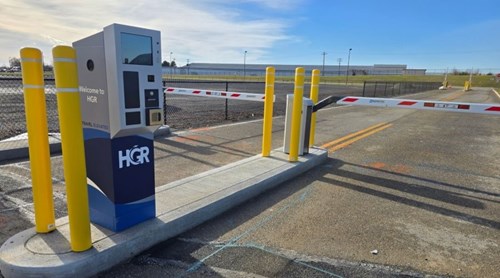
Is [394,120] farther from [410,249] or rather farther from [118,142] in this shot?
[118,142]

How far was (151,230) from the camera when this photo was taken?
10.1 feet

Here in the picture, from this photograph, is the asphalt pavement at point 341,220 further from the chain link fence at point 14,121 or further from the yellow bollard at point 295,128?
the chain link fence at point 14,121

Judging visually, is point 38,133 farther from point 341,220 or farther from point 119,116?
point 341,220

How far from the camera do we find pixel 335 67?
15875 centimetres

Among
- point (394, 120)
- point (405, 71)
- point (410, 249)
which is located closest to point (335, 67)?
point (405, 71)

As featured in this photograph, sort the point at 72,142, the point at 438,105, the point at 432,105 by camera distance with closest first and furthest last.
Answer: the point at 72,142 < the point at 438,105 < the point at 432,105

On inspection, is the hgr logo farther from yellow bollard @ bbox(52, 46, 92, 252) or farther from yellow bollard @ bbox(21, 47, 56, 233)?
yellow bollard @ bbox(21, 47, 56, 233)

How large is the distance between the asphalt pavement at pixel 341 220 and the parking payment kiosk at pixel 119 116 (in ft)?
1.89

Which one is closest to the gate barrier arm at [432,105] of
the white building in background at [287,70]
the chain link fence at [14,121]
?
the chain link fence at [14,121]

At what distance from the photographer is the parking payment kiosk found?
271 cm

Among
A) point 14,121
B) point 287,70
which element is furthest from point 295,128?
point 287,70

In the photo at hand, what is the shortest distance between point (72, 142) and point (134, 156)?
2.05ft

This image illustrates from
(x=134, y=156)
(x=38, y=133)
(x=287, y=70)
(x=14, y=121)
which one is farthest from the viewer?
(x=287, y=70)

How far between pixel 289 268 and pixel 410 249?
1295 millimetres
